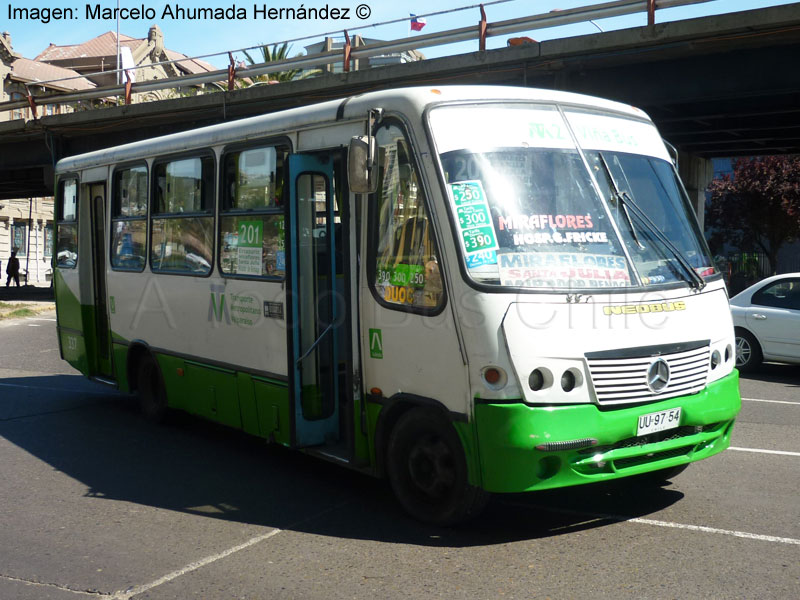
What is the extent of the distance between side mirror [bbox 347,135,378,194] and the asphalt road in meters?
2.16

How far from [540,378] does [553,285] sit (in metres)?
0.57

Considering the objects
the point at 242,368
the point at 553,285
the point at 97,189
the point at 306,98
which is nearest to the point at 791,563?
the point at 553,285

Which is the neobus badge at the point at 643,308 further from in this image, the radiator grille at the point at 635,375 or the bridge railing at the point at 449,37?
the bridge railing at the point at 449,37

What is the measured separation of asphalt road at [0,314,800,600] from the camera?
4727 millimetres

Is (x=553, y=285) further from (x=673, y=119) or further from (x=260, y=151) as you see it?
(x=673, y=119)

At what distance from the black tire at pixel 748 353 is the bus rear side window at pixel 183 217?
26.8ft

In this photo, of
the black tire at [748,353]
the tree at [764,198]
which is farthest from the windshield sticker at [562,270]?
the tree at [764,198]

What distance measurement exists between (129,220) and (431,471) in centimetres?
540

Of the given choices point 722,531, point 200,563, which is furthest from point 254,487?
point 722,531

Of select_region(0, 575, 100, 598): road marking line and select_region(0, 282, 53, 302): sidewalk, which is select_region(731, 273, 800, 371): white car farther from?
select_region(0, 282, 53, 302): sidewalk

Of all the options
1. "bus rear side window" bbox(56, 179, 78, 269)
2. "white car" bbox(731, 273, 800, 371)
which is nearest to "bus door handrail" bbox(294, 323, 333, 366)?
"bus rear side window" bbox(56, 179, 78, 269)

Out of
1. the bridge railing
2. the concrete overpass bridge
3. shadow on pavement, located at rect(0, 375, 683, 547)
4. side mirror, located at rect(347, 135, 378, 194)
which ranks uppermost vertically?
the bridge railing

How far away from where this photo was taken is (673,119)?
1917cm

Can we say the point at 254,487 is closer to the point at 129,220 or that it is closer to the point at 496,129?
the point at 496,129
